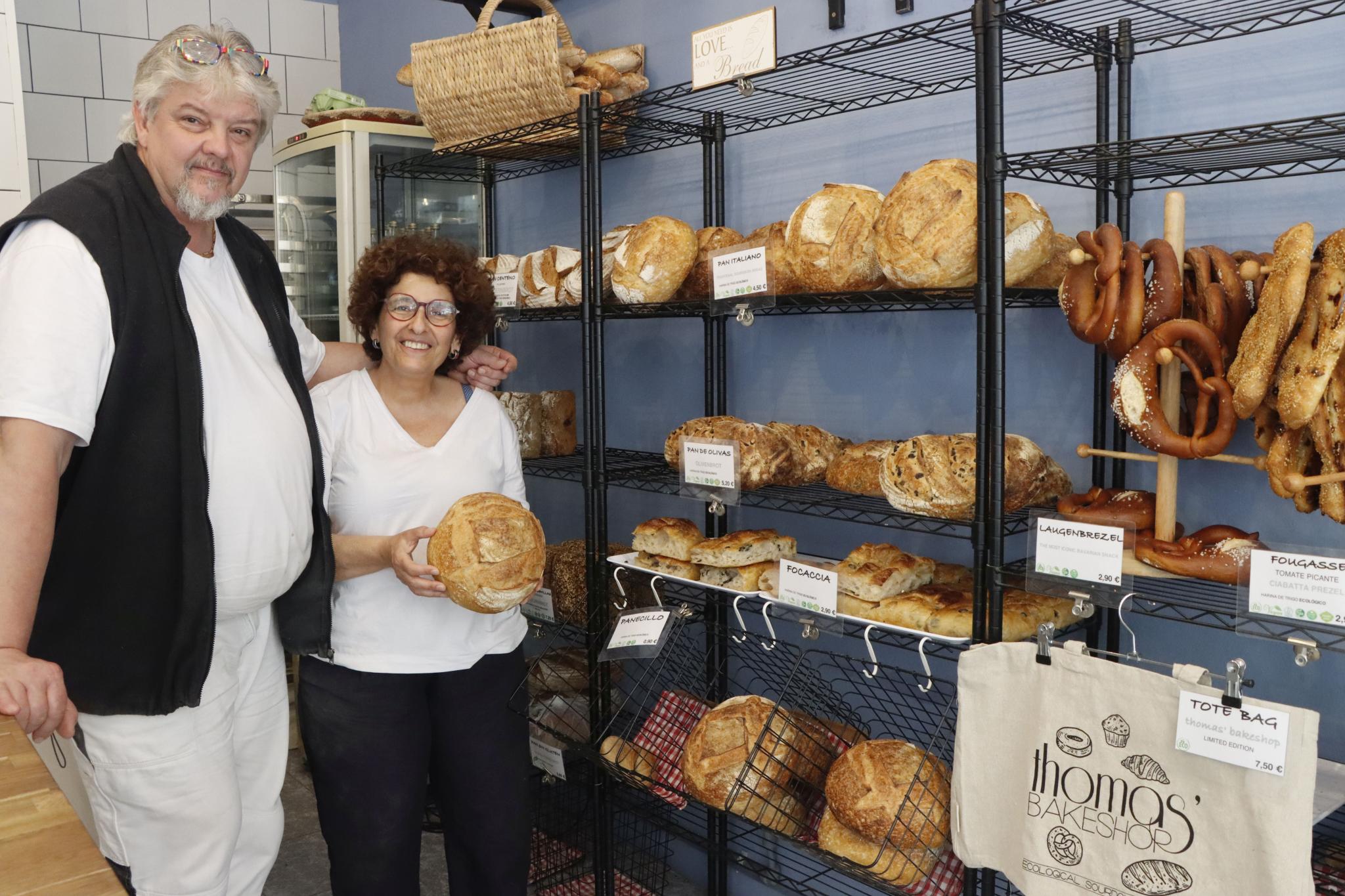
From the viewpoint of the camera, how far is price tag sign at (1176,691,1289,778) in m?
1.37

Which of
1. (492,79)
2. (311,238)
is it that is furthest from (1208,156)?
(311,238)

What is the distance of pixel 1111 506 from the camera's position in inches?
68.2

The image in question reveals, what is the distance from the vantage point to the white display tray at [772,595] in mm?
1809

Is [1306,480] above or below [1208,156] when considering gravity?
below

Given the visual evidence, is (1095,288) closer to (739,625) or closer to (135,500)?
(739,625)

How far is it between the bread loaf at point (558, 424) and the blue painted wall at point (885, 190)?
7.2 inches

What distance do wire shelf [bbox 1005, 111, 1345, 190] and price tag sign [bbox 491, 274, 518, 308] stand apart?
4.56ft

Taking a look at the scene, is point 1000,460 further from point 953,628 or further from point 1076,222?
point 1076,222

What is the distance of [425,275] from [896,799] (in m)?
1.40

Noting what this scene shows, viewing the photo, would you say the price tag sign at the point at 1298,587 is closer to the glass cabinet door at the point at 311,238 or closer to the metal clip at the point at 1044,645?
the metal clip at the point at 1044,645

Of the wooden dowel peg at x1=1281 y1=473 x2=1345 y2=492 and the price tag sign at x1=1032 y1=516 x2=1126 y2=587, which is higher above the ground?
the wooden dowel peg at x1=1281 y1=473 x2=1345 y2=492

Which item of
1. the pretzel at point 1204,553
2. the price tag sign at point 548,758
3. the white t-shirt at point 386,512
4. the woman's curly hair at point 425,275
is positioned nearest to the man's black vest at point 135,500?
the white t-shirt at point 386,512

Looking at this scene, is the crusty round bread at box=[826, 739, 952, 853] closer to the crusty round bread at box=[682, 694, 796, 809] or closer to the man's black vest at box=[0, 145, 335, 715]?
the crusty round bread at box=[682, 694, 796, 809]

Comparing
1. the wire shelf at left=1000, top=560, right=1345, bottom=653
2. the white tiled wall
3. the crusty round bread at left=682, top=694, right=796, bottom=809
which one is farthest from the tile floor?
the white tiled wall
